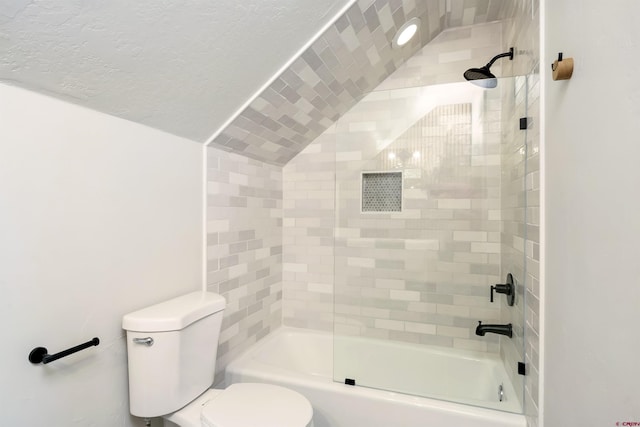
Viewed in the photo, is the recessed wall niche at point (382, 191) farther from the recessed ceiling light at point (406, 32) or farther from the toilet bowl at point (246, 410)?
the toilet bowl at point (246, 410)

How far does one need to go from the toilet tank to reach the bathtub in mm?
525

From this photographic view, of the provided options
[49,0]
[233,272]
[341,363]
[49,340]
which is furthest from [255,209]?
[49,0]

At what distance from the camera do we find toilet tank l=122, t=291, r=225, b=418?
124 cm

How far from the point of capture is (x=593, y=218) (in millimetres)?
843

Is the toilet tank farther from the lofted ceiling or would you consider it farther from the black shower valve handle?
the black shower valve handle

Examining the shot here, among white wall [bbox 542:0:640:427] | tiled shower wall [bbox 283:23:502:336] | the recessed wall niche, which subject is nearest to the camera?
white wall [bbox 542:0:640:427]

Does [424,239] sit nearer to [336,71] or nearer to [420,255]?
[420,255]

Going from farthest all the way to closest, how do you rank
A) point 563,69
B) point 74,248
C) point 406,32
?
1. point 406,32
2. point 74,248
3. point 563,69

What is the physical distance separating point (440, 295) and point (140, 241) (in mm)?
1747

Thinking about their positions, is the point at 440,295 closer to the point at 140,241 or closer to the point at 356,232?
the point at 356,232

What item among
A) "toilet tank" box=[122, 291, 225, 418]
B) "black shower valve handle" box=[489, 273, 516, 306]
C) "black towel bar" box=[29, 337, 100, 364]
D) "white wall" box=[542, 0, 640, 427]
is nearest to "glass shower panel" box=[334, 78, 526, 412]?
"black shower valve handle" box=[489, 273, 516, 306]

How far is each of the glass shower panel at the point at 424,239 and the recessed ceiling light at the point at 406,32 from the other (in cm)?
33

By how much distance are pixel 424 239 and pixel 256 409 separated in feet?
4.38

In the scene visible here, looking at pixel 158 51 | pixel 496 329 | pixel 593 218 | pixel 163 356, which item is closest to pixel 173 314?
pixel 163 356
